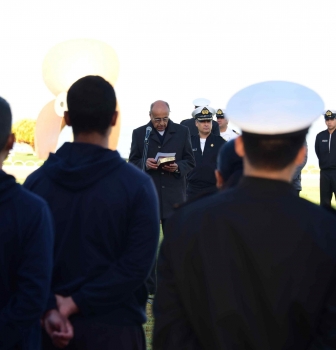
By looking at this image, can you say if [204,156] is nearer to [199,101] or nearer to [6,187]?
[199,101]

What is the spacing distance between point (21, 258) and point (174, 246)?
0.67 metres

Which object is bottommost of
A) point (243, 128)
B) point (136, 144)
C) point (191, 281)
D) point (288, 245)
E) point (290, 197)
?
point (136, 144)

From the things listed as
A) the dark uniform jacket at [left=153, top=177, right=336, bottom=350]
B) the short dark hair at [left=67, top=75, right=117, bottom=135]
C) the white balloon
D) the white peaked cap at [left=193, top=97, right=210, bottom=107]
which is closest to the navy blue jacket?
the short dark hair at [left=67, top=75, right=117, bottom=135]

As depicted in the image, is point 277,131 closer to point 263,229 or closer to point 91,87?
point 263,229

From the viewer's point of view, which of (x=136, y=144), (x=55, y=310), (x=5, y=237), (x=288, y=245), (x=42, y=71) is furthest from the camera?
(x=136, y=144)

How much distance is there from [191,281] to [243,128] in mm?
460

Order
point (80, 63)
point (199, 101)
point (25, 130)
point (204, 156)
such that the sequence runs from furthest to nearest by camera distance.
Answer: point (25, 130) → point (199, 101) → point (204, 156) → point (80, 63)

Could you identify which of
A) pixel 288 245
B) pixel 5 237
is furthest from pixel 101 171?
pixel 288 245

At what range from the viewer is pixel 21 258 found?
7.22 feet

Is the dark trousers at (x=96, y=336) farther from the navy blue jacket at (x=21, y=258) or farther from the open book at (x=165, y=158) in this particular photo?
the open book at (x=165, y=158)

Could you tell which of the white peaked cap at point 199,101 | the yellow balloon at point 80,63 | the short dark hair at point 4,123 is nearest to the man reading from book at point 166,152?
the yellow balloon at point 80,63

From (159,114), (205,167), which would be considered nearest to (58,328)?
(159,114)

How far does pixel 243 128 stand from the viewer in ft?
5.92

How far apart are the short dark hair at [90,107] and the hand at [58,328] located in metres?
0.75
